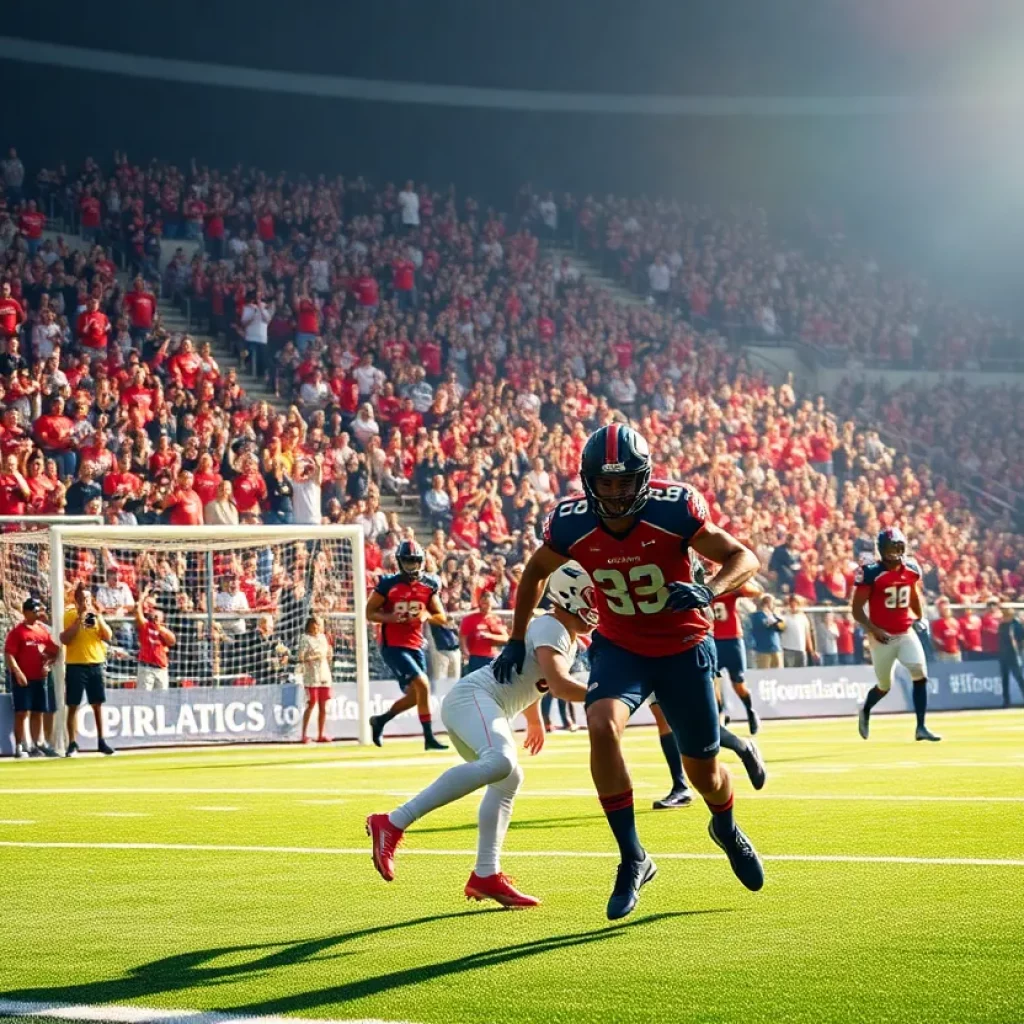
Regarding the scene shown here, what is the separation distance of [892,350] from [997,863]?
33744 millimetres

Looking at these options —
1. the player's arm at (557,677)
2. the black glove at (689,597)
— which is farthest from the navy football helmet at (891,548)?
the black glove at (689,597)

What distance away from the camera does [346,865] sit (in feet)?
30.2

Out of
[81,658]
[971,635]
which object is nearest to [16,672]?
[81,658]

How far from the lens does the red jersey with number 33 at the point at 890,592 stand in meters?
18.4

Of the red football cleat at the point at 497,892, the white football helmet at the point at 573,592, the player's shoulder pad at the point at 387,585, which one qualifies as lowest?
the red football cleat at the point at 497,892

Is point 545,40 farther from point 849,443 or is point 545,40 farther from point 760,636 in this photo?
point 760,636

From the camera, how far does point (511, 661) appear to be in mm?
7879

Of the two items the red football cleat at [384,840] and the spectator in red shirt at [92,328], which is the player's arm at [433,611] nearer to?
the spectator in red shirt at [92,328]

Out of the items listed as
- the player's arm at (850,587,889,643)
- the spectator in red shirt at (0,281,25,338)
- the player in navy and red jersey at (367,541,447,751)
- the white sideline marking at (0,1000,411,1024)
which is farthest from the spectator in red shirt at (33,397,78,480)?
the white sideline marking at (0,1000,411,1024)

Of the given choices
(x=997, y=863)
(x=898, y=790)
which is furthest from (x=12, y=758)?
(x=997, y=863)

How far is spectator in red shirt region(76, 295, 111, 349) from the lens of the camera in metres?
25.4

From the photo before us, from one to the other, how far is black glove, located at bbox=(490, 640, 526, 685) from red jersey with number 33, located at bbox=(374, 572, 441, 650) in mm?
11197

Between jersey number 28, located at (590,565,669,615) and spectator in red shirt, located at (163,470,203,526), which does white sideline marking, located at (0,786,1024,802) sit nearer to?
jersey number 28, located at (590,565,669,615)

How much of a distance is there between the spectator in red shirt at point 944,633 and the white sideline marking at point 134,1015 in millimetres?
25939
